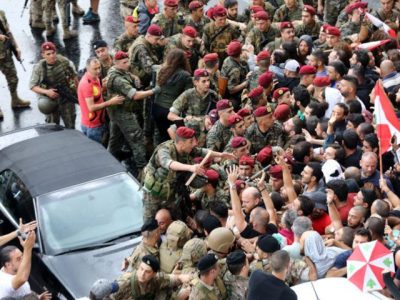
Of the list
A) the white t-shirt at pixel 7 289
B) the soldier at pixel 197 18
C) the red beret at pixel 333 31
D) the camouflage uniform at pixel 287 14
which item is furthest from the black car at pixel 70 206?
the camouflage uniform at pixel 287 14

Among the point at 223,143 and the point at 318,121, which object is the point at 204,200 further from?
the point at 318,121

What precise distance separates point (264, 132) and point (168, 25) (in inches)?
160

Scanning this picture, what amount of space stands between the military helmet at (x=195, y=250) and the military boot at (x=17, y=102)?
732 centimetres

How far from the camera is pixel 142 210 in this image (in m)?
10.3

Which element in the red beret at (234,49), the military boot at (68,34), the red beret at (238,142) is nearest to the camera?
the red beret at (238,142)

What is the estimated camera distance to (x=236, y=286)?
809 centimetres

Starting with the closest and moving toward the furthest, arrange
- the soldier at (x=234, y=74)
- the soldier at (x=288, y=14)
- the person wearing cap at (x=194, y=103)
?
the person wearing cap at (x=194, y=103)
the soldier at (x=234, y=74)
the soldier at (x=288, y=14)

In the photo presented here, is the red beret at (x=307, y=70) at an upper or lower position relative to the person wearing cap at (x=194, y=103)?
upper

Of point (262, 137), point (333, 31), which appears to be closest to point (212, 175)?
point (262, 137)

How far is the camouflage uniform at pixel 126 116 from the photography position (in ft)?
41.0

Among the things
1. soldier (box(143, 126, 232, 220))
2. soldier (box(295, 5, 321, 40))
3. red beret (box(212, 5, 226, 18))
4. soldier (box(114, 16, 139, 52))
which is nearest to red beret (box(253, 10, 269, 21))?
red beret (box(212, 5, 226, 18))

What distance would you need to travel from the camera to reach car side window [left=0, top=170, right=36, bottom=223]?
10.4 m

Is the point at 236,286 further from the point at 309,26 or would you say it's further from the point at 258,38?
the point at 309,26

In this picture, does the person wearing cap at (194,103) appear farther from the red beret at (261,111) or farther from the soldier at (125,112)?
the red beret at (261,111)
